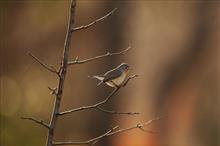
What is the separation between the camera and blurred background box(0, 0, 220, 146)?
10.8m

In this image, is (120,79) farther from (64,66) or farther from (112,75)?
(64,66)

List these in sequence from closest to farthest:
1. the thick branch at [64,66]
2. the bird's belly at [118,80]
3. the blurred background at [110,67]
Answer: the thick branch at [64,66], the bird's belly at [118,80], the blurred background at [110,67]

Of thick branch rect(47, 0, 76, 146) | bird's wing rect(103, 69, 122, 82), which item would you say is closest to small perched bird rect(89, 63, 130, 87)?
bird's wing rect(103, 69, 122, 82)

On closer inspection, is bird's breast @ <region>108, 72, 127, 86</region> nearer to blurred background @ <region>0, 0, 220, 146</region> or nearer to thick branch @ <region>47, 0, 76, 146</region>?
thick branch @ <region>47, 0, 76, 146</region>

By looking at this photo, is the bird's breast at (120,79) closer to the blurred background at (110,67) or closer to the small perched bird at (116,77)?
the small perched bird at (116,77)

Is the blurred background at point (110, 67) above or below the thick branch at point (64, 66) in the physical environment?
above

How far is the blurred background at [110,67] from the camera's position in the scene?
10.8 metres

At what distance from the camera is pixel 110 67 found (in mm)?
10258

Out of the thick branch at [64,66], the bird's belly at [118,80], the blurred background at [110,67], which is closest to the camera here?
the thick branch at [64,66]

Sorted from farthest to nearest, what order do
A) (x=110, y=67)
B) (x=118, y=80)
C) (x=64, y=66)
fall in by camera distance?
1. (x=110, y=67)
2. (x=118, y=80)
3. (x=64, y=66)

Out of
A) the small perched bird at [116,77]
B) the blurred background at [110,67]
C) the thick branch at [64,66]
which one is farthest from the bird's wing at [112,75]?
the blurred background at [110,67]

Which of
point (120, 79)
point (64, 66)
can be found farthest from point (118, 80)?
point (64, 66)

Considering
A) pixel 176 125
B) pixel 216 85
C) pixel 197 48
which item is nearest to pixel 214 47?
pixel 197 48

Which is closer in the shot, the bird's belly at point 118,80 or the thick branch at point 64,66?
the thick branch at point 64,66
